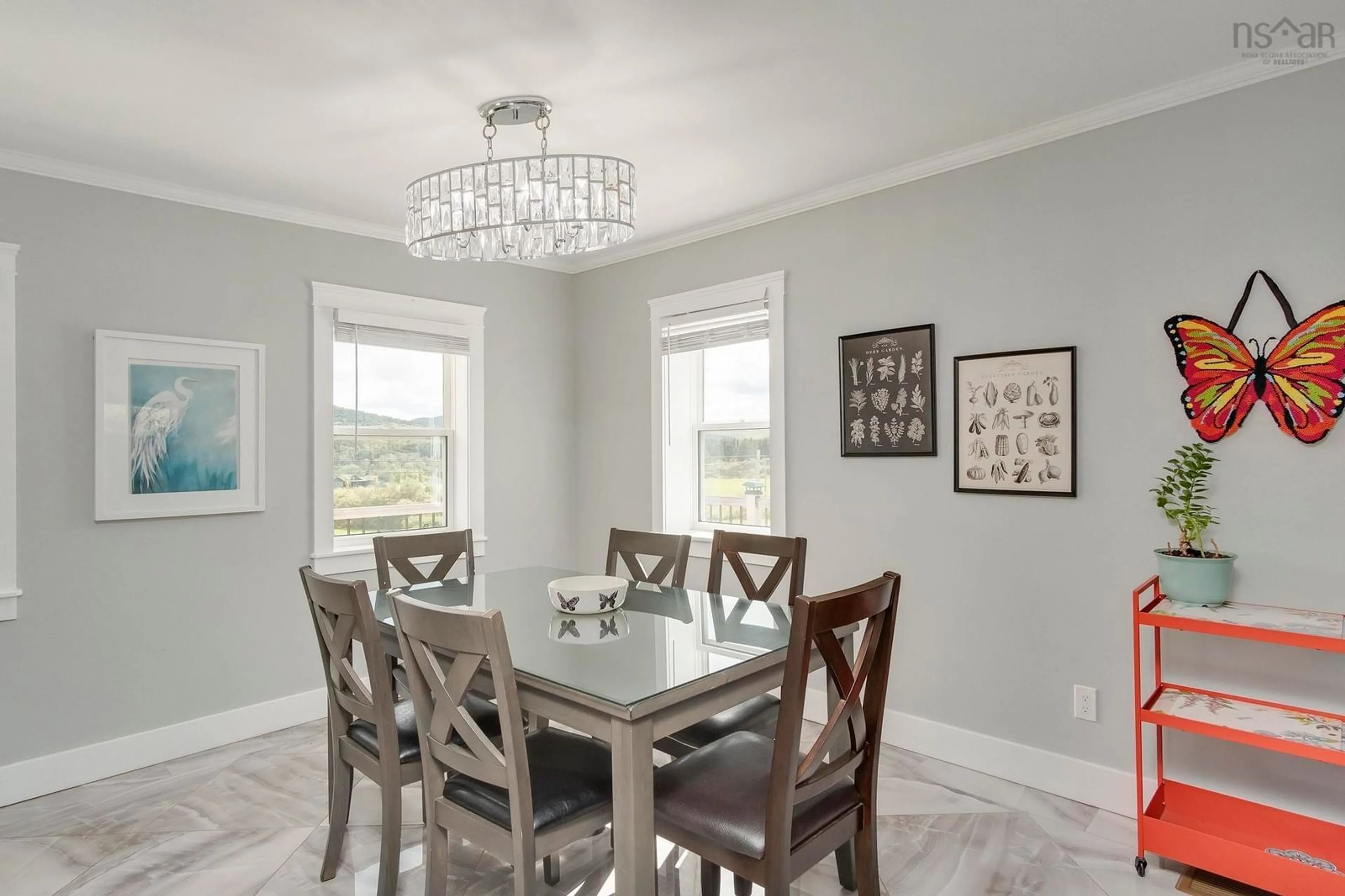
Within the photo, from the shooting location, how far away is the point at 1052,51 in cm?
228

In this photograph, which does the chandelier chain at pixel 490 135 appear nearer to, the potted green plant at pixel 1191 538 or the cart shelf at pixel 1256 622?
the potted green plant at pixel 1191 538

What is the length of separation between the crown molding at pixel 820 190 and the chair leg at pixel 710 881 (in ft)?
9.03

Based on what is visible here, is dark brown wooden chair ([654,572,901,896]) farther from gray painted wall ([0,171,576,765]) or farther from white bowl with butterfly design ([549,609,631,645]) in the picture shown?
gray painted wall ([0,171,576,765])

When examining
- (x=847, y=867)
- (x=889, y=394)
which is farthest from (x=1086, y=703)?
(x=889, y=394)

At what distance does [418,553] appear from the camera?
3143 millimetres

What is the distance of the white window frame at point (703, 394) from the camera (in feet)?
12.3

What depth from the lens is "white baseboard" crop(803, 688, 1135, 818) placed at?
2.71 metres

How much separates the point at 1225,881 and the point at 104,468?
4.29 meters

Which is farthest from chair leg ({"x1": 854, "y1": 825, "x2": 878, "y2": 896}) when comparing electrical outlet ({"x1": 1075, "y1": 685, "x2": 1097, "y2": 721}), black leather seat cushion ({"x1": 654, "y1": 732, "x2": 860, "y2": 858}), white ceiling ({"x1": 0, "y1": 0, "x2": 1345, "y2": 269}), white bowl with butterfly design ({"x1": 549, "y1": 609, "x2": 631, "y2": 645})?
white ceiling ({"x1": 0, "y1": 0, "x2": 1345, "y2": 269})

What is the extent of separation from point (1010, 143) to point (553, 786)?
2804mm

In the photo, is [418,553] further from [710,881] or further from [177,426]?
[710,881]

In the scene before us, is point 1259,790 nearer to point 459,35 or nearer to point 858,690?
point 858,690

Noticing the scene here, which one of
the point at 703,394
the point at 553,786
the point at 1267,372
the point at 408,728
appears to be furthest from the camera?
the point at 703,394

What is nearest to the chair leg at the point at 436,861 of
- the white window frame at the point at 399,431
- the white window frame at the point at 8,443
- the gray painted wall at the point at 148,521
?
the white window frame at the point at 399,431
